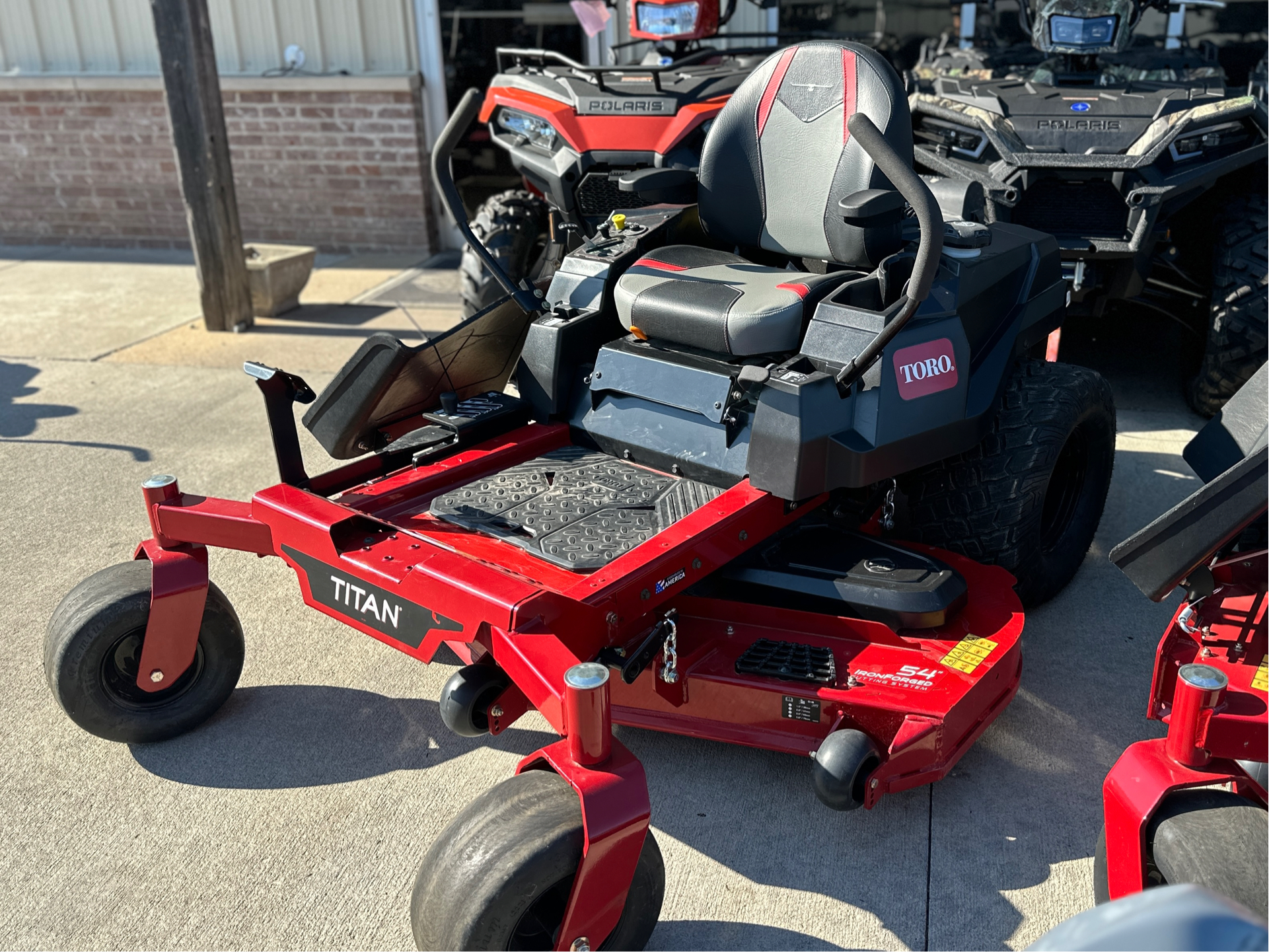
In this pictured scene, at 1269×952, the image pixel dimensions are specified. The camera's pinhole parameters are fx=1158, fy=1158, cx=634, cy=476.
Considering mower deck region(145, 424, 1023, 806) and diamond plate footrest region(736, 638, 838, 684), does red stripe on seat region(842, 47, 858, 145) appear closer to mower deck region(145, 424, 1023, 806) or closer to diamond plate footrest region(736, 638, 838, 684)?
mower deck region(145, 424, 1023, 806)

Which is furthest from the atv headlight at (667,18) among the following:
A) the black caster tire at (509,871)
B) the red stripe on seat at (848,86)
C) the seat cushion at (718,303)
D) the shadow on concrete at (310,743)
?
the black caster tire at (509,871)

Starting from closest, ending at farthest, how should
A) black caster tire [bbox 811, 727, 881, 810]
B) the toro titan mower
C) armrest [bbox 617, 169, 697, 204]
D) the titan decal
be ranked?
1. black caster tire [bbox 811, 727, 881, 810]
2. the titan decal
3. armrest [bbox 617, 169, 697, 204]
4. the toro titan mower

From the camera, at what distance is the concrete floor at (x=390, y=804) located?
239cm

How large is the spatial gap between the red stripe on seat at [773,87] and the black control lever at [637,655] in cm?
174

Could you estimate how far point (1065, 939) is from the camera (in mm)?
1121

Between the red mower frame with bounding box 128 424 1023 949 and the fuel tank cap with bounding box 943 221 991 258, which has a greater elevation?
the fuel tank cap with bounding box 943 221 991 258

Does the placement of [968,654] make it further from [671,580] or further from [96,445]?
[96,445]

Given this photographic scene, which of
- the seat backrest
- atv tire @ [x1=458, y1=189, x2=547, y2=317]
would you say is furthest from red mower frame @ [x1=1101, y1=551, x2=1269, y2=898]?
atv tire @ [x1=458, y1=189, x2=547, y2=317]

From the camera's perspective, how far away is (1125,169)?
452 cm

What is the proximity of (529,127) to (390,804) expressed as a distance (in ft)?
12.5

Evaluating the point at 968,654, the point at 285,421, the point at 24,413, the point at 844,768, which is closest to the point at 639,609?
the point at 844,768

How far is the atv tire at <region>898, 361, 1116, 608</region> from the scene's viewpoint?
3.25m

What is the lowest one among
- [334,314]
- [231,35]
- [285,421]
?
[334,314]

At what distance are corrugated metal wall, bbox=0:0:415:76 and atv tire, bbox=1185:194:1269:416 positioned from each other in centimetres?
541
